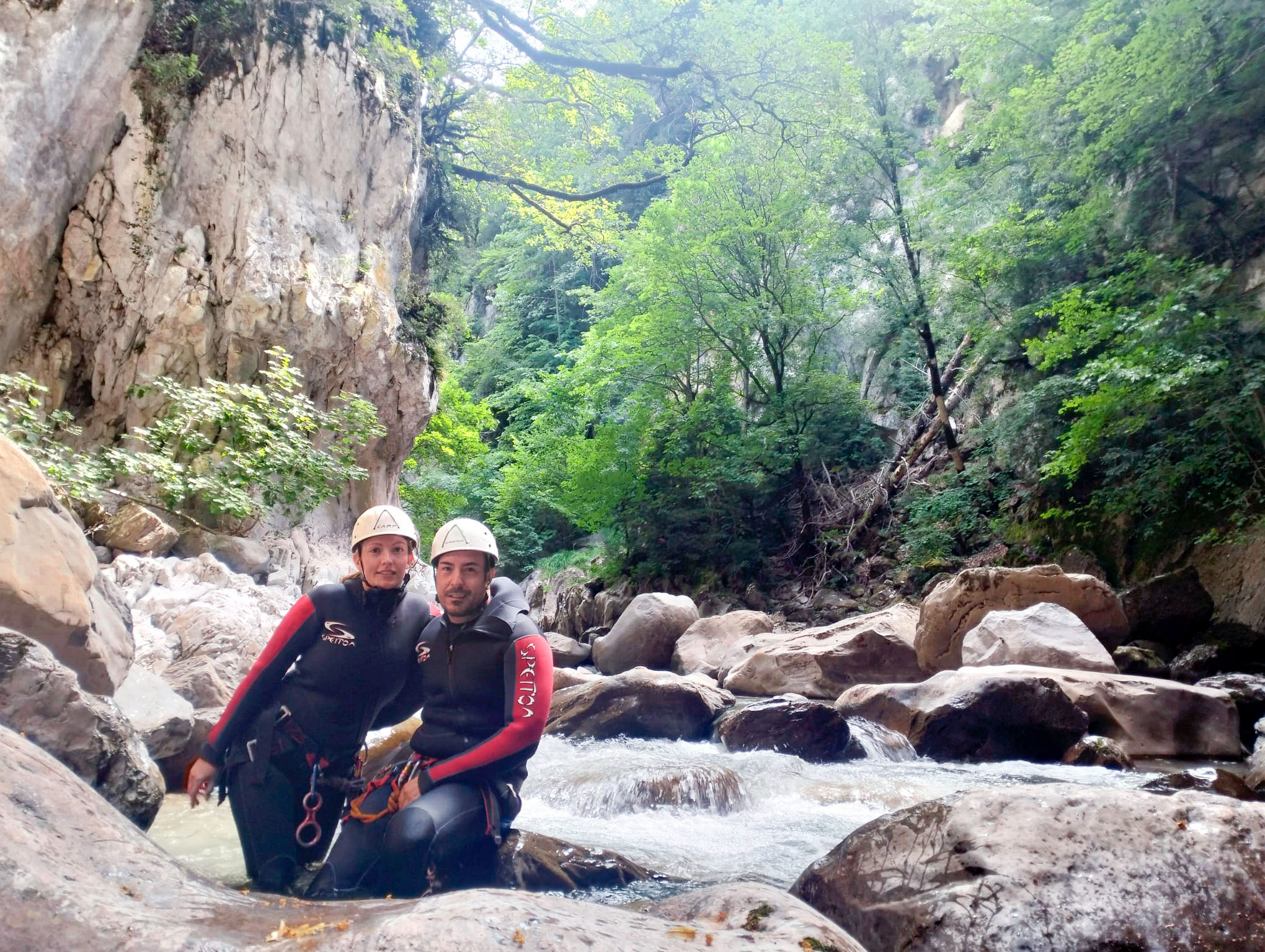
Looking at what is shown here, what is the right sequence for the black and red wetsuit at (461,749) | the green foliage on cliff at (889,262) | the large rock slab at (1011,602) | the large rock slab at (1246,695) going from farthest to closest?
the green foliage on cliff at (889,262) < the large rock slab at (1011,602) < the large rock slab at (1246,695) < the black and red wetsuit at (461,749)

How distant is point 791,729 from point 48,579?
5.18 m

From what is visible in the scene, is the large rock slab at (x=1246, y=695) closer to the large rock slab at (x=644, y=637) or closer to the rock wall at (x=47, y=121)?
the large rock slab at (x=644, y=637)

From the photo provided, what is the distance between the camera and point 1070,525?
38.5 feet

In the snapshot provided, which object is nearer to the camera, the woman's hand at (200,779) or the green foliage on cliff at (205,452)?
the woman's hand at (200,779)

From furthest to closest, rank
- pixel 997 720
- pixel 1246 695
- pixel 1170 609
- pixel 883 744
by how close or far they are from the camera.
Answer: pixel 1170 609 → pixel 1246 695 → pixel 883 744 → pixel 997 720

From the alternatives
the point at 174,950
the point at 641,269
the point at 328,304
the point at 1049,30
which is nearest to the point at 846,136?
the point at 1049,30

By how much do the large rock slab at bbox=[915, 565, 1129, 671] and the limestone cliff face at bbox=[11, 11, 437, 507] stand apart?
884cm

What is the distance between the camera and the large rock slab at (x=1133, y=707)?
606 centimetres

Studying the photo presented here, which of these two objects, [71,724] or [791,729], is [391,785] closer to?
[71,724]

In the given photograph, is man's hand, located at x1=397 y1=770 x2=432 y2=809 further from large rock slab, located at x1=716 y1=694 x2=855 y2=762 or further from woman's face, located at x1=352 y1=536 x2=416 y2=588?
large rock slab, located at x1=716 y1=694 x2=855 y2=762

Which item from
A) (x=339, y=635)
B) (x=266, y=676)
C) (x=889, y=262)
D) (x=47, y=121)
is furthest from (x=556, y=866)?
(x=889, y=262)

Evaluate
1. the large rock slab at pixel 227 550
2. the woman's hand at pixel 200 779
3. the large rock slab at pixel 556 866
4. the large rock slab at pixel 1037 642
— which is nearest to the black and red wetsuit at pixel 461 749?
the large rock slab at pixel 556 866

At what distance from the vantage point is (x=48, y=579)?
361cm

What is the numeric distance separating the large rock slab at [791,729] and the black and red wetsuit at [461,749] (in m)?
3.92
